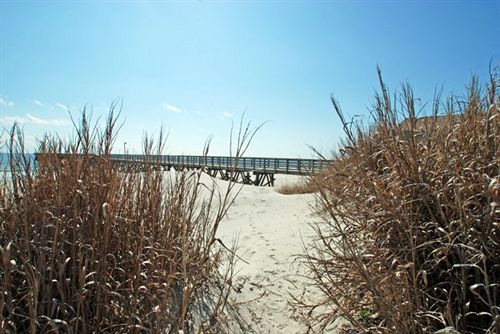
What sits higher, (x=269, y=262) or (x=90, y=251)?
(x=90, y=251)

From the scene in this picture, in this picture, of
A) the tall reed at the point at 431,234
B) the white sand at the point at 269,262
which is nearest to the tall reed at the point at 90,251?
the white sand at the point at 269,262

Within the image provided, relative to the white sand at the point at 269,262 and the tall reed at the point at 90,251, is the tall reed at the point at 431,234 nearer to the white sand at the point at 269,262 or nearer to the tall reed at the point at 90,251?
the white sand at the point at 269,262

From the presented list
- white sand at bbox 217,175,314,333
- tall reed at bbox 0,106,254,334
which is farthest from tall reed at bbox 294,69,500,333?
tall reed at bbox 0,106,254,334

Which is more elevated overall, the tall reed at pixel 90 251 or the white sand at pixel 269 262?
the tall reed at pixel 90 251

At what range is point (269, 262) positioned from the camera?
3877 millimetres

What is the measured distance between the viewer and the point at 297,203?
8.71m

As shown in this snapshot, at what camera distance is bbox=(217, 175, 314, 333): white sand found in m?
2.67

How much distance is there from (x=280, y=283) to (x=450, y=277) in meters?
1.83

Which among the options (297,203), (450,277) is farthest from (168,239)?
(297,203)

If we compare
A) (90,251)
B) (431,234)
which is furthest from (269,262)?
(90,251)

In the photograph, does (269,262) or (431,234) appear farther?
(269,262)

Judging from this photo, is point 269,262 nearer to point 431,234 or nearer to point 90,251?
point 431,234

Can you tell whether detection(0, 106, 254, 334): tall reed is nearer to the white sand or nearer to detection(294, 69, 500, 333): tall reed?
the white sand

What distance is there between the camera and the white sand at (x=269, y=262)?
2668 mm
